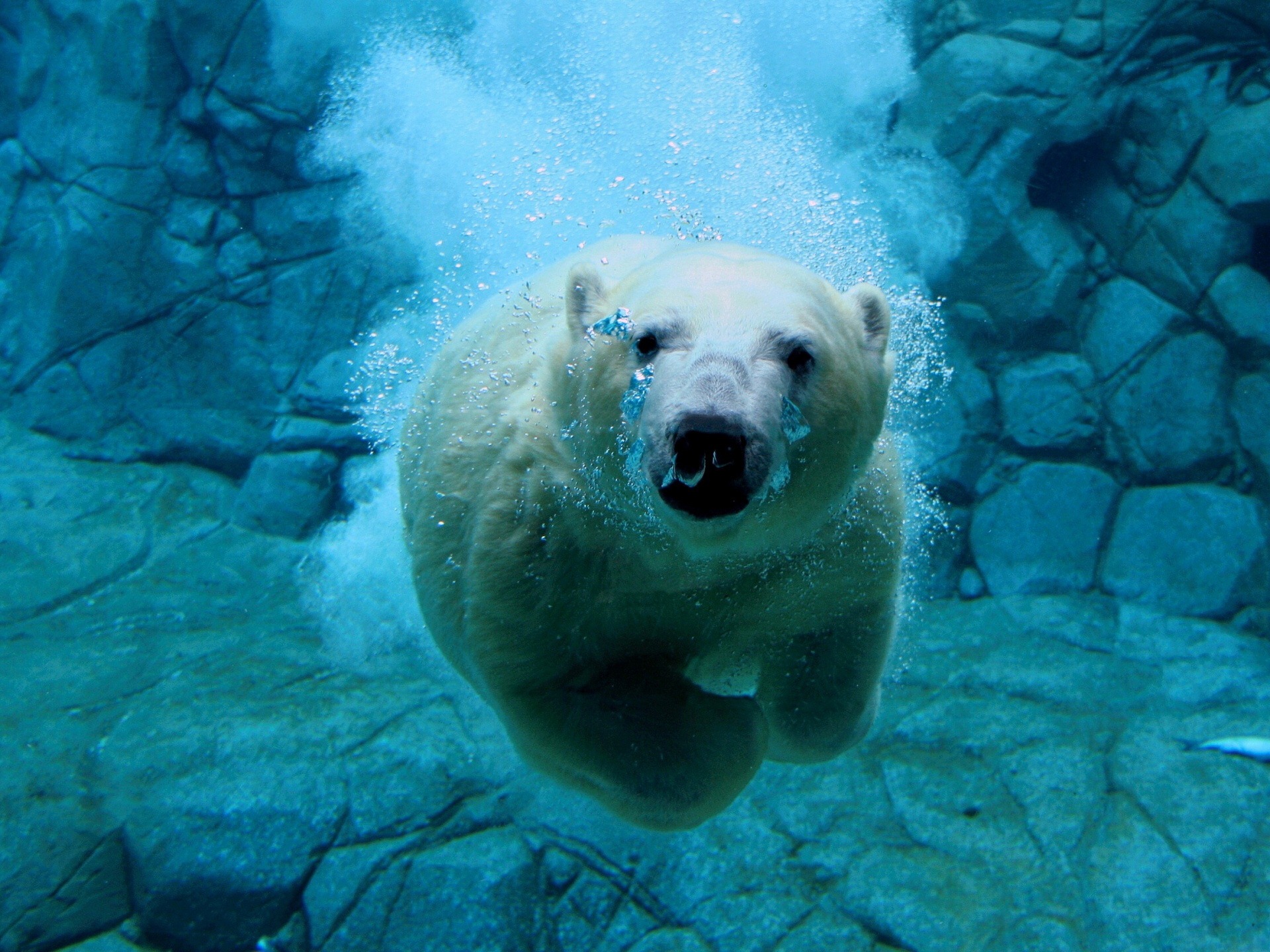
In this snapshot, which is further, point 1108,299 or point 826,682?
point 1108,299

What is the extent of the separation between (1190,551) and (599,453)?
24.6ft

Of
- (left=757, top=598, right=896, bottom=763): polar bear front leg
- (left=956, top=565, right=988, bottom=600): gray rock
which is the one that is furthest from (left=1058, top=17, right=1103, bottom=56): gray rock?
(left=757, top=598, right=896, bottom=763): polar bear front leg

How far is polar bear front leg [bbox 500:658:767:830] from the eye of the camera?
91.5 inches

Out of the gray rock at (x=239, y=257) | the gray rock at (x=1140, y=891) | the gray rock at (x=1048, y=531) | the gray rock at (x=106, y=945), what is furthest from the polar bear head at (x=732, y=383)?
the gray rock at (x=239, y=257)

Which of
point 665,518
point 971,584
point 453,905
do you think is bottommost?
point 453,905

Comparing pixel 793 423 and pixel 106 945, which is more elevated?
pixel 793 423

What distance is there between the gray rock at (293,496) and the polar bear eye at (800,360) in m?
8.02

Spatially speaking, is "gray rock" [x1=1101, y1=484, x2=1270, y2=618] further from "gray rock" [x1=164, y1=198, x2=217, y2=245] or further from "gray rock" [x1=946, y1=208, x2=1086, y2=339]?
"gray rock" [x1=164, y1=198, x2=217, y2=245]

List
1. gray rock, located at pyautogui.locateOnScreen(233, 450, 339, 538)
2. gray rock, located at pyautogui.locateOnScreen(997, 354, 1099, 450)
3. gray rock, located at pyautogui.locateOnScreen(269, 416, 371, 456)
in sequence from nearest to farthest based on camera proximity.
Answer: gray rock, located at pyautogui.locateOnScreen(997, 354, 1099, 450) < gray rock, located at pyautogui.locateOnScreen(233, 450, 339, 538) < gray rock, located at pyautogui.locateOnScreen(269, 416, 371, 456)

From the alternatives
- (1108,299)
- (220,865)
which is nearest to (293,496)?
(220,865)

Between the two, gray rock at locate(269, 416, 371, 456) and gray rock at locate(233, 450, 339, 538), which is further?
gray rock at locate(269, 416, 371, 456)

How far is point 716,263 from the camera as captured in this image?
189 cm

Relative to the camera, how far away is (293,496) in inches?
353

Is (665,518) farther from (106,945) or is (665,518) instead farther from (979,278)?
(979,278)
